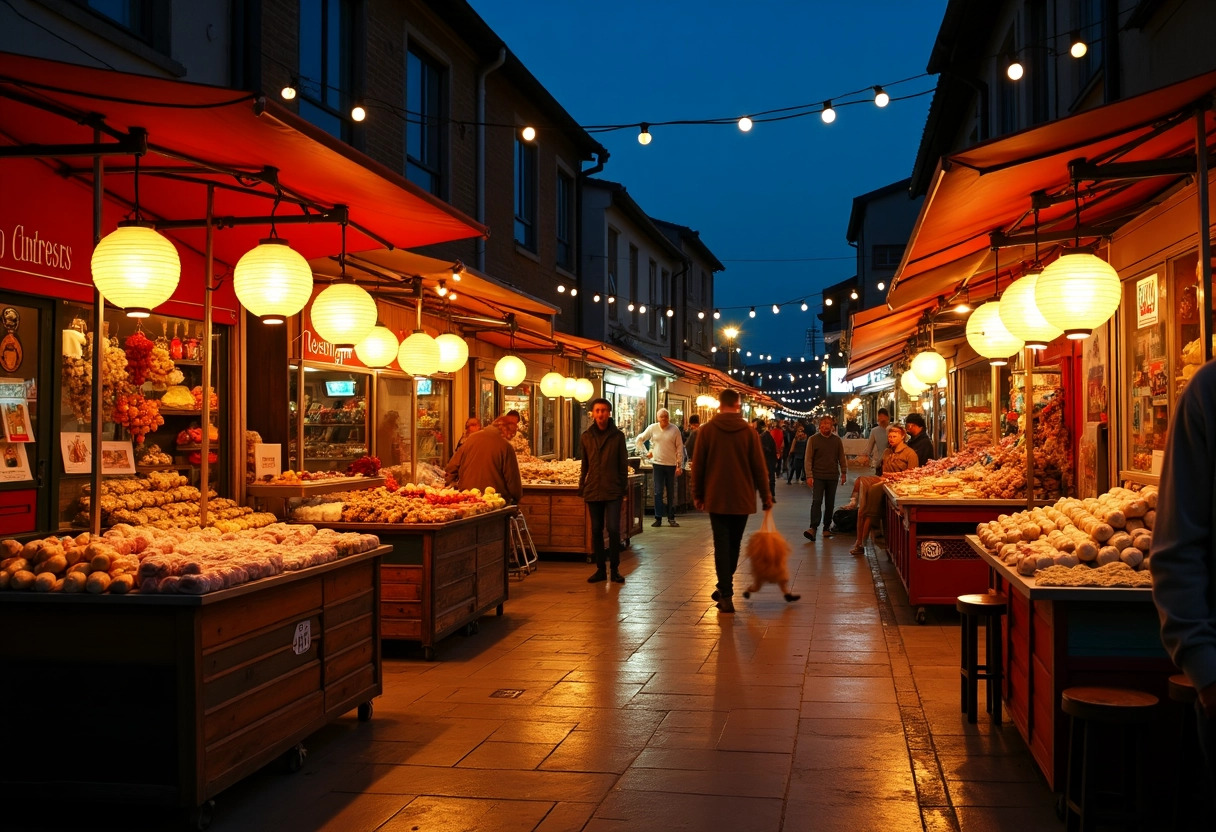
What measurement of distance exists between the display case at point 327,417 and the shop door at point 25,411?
338 cm

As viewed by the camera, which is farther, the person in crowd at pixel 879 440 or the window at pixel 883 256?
the window at pixel 883 256

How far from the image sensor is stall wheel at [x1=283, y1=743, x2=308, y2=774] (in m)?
5.53

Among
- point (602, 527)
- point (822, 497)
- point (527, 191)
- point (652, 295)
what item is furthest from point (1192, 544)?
point (652, 295)

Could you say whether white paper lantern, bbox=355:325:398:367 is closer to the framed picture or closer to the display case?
the display case

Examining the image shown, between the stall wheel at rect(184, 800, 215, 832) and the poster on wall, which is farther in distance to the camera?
the poster on wall

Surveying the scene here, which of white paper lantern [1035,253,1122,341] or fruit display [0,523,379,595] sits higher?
white paper lantern [1035,253,1122,341]

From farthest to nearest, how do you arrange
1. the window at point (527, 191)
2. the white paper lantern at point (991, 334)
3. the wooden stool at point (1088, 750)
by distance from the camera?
1. the window at point (527, 191)
2. the white paper lantern at point (991, 334)
3. the wooden stool at point (1088, 750)

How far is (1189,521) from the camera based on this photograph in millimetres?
2646

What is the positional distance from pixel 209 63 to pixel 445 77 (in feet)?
23.3

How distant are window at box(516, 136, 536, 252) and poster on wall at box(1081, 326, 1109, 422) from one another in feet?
42.7

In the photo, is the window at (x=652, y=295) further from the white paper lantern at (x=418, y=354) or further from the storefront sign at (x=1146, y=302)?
the storefront sign at (x=1146, y=302)

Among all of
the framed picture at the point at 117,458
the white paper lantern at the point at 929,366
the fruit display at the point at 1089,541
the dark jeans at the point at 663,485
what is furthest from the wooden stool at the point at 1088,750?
the dark jeans at the point at 663,485

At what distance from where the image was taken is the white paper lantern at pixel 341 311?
8195mm

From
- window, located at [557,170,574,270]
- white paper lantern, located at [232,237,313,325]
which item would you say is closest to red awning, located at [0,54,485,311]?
white paper lantern, located at [232,237,313,325]
